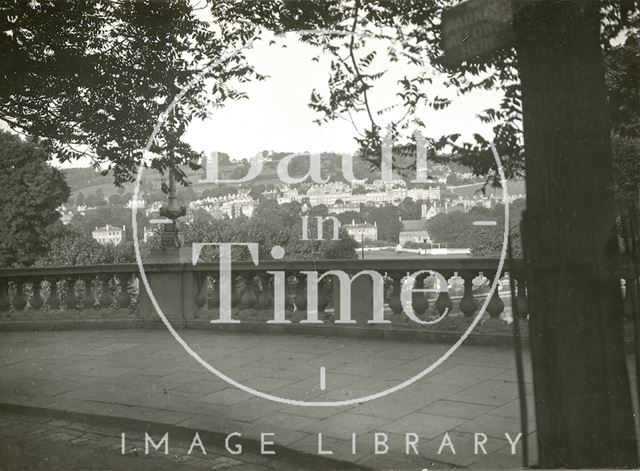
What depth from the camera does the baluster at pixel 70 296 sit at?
8.41 metres

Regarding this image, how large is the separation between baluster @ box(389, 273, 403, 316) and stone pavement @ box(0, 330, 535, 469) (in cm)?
39

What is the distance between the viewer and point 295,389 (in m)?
5.73

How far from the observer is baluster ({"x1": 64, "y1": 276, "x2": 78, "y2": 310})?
27.6 feet

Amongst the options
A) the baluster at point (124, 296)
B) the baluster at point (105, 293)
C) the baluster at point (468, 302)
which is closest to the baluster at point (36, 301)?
the baluster at point (105, 293)

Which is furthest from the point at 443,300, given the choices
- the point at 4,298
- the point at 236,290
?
the point at 4,298

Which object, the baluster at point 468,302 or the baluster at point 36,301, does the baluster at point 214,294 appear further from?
the baluster at point 468,302

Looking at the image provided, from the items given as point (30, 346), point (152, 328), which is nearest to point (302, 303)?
point (152, 328)

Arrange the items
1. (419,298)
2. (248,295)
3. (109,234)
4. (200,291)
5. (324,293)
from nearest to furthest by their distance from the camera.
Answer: (109,234) < (419,298) < (324,293) < (248,295) < (200,291)

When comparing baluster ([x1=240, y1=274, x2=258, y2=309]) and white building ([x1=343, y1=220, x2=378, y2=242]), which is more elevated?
white building ([x1=343, y1=220, x2=378, y2=242])

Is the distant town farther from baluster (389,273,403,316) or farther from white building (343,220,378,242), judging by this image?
baluster (389,273,403,316)

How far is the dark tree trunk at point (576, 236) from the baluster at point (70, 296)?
619cm

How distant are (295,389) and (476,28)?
3262 millimetres

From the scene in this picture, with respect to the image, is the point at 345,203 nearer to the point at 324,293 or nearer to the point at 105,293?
the point at 324,293

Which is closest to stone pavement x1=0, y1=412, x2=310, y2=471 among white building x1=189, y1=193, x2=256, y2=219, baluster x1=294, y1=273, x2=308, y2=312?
white building x1=189, y1=193, x2=256, y2=219
